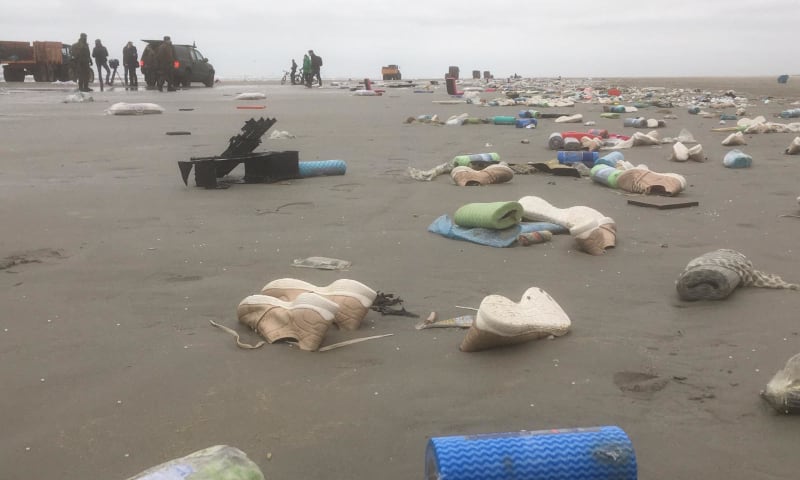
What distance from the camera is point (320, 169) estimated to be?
6.71 meters

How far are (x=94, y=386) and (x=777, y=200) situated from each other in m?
5.21

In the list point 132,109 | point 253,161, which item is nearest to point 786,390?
point 253,161

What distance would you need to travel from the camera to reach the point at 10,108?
1636 cm

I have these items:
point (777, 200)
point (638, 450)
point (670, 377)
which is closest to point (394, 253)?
point (670, 377)

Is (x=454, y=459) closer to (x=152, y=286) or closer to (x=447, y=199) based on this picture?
(x=152, y=286)

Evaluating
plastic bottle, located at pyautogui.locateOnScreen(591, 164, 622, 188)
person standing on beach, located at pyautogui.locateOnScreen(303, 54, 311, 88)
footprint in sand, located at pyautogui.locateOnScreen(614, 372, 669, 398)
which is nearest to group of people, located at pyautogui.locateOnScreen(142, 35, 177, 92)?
person standing on beach, located at pyautogui.locateOnScreen(303, 54, 311, 88)

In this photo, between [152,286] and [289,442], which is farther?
[152,286]

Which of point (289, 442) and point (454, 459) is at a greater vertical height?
point (454, 459)

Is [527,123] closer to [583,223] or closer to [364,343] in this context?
[583,223]

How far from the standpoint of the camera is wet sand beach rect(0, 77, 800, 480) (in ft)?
6.42

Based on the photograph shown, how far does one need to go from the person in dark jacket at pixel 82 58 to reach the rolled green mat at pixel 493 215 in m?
22.7

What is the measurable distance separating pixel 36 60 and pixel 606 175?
37.3 m

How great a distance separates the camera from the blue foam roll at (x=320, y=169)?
6.64m

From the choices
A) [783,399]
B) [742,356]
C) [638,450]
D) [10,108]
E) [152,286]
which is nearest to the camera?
[638,450]
